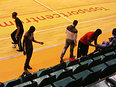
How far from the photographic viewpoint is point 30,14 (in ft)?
26.9

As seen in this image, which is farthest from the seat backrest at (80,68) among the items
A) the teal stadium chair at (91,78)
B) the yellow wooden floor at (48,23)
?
the yellow wooden floor at (48,23)

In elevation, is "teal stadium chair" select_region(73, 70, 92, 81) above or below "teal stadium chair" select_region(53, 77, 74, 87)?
above

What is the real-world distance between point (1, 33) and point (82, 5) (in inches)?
218

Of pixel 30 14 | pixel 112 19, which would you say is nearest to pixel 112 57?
pixel 112 19

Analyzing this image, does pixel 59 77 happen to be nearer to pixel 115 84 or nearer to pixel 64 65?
pixel 64 65

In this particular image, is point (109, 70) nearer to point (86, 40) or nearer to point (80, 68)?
point (80, 68)

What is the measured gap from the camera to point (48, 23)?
24.0 feet

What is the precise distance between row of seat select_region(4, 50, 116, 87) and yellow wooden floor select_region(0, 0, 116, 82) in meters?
0.99

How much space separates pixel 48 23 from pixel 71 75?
13.7ft

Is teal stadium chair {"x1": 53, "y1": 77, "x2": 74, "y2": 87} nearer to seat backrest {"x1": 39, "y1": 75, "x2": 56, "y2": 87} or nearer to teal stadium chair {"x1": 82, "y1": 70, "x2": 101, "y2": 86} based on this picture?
seat backrest {"x1": 39, "y1": 75, "x2": 56, "y2": 87}

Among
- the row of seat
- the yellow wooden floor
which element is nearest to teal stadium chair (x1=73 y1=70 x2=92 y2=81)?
the row of seat

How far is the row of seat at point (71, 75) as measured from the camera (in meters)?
3.11

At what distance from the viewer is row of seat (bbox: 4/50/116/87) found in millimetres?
3109

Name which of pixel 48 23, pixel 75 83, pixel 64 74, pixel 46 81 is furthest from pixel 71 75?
pixel 48 23
